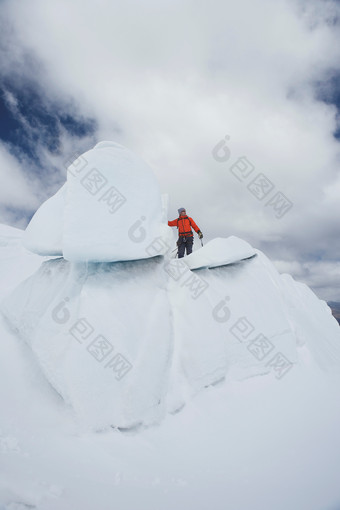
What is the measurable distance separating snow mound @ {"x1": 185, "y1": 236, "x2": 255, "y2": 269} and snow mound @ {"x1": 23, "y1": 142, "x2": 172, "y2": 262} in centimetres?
90

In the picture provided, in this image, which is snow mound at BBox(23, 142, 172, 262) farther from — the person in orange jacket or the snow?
the person in orange jacket

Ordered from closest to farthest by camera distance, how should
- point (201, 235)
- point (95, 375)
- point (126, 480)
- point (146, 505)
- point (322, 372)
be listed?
point (146, 505), point (126, 480), point (95, 375), point (322, 372), point (201, 235)

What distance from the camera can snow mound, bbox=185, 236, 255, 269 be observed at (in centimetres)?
554

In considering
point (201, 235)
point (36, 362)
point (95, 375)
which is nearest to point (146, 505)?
point (95, 375)

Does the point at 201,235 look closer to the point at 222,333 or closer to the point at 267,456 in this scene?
the point at 222,333

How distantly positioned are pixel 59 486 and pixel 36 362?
6.82 feet

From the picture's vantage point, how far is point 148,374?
381 cm

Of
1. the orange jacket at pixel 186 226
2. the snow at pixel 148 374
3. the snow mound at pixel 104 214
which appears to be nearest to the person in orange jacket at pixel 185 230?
the orange jacket at pixel 186 226

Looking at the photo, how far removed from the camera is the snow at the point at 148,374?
2.80 metres

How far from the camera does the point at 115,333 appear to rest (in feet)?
13.0

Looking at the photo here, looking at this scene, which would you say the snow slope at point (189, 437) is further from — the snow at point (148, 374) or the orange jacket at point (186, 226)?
the orange jacket at point (186, 226)

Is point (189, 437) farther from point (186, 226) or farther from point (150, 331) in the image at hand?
point (186, 226)

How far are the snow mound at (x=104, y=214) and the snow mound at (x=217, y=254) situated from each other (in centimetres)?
90

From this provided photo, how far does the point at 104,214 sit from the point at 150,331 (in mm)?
2243
